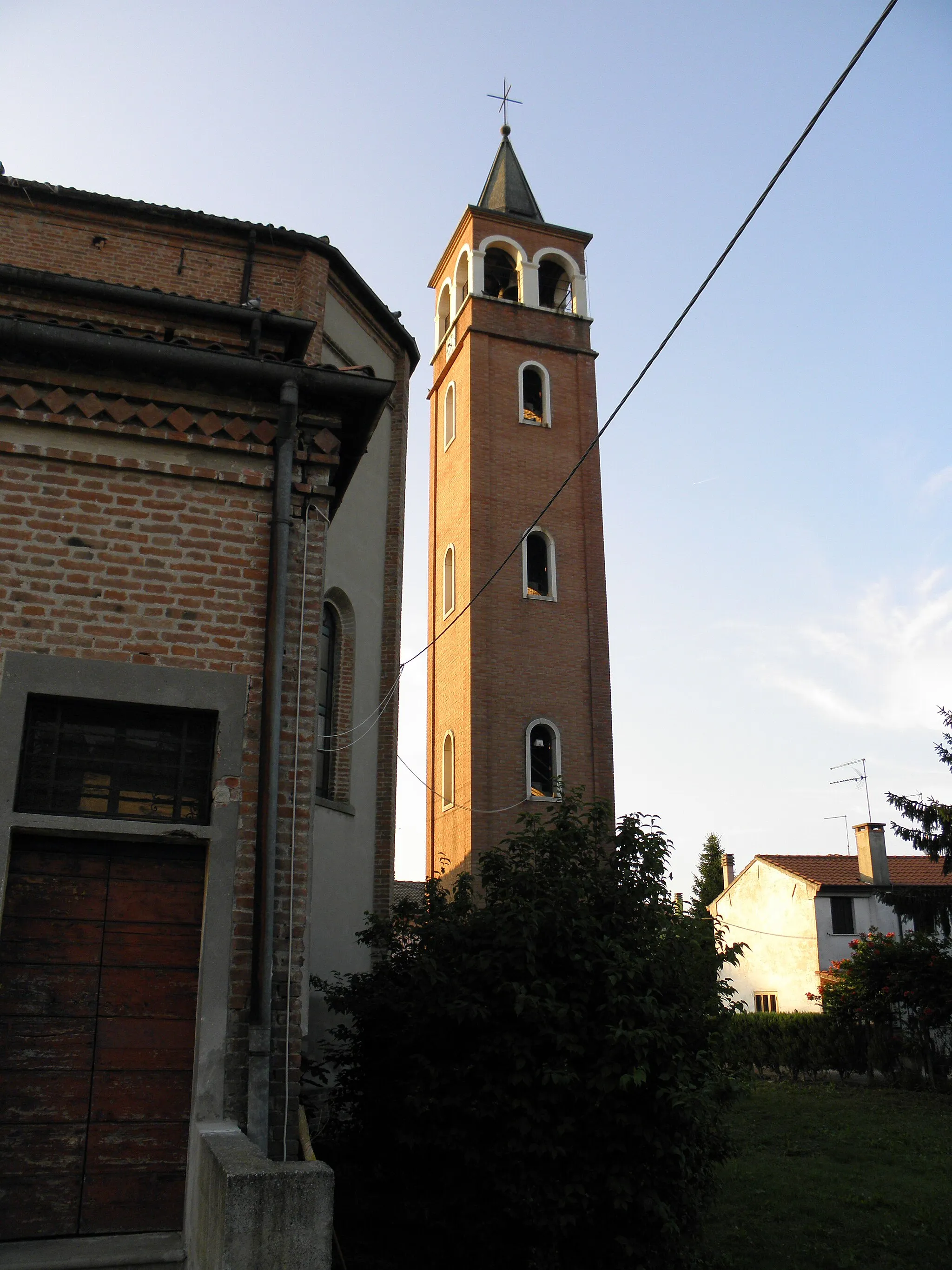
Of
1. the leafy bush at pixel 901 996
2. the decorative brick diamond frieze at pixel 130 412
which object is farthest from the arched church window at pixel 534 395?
the decorative brick diamond frieze at pixel 130 412

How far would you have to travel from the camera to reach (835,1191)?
39.4ft

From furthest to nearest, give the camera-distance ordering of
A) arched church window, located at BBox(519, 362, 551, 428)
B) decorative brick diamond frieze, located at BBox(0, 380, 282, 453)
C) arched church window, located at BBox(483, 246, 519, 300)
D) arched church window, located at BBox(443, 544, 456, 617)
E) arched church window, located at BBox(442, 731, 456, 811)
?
arched church window, located at BBox(483, 246, 519, 300) < arched church window, located at BBox(519, 362, 551, 428) < arched church window, located at BBox(443, 544, 456, 617) < arched church window, located at BBox(442, 731, 456, 811) < decorative brick diamond frieze, located at BBox(0, 380, 282, 453)

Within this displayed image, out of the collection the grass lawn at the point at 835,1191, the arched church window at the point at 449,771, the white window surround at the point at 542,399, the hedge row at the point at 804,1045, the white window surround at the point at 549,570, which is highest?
the white window surround at the point at 542,399

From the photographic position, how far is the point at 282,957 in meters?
5.73

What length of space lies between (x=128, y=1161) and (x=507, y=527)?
18.6m

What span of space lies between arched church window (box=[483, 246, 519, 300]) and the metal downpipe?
831 inches

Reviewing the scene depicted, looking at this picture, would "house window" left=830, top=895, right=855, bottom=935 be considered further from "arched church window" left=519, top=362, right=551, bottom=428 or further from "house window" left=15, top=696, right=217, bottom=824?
"house window" left=15, top=696, right=217, bottom=824

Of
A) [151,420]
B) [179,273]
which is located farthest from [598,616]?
[151,420]

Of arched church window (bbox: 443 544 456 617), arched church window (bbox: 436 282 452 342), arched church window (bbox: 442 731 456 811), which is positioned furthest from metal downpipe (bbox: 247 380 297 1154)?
arched church window (bbox: 436 282 452 342)

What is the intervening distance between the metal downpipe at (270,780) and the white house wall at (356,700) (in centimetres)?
550

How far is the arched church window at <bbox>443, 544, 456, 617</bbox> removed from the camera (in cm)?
2388

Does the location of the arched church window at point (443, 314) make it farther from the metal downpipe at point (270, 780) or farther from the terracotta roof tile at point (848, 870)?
the metal downpipe at point (270, 780)

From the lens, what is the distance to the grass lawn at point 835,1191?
376 inches

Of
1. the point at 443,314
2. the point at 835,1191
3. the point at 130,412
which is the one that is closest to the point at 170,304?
the point at 130,412
